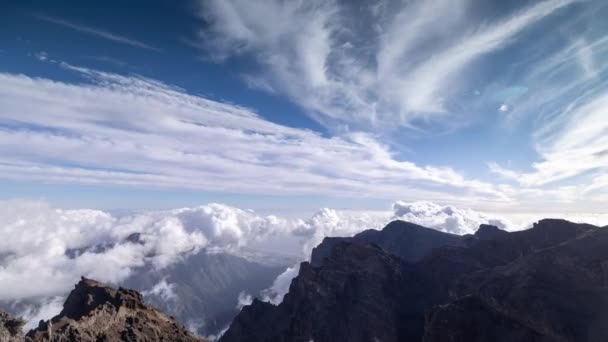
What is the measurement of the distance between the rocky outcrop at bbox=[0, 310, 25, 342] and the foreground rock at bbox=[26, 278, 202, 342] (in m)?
15.0

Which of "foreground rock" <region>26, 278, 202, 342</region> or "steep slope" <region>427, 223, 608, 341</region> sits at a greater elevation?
"steep slope" <region>427, 223, 608, 341</region>

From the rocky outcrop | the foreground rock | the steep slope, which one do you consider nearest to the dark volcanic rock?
the steep slope

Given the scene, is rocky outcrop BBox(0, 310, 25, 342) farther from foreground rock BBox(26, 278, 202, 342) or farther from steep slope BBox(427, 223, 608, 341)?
steep slope BBox(427, 223, 608, 341)

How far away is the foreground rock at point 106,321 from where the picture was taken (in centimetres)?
9869

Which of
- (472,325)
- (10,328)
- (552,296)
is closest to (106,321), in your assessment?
(10,328)

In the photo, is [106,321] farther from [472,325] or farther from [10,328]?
[472,325]

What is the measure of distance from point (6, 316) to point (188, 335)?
6268 centimetres

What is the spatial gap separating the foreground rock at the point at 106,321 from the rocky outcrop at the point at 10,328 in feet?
49.3

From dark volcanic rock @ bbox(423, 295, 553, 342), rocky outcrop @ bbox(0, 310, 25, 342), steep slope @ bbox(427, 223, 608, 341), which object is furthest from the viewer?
dark volcanic rock @ bbox(423, 295, 553, 342)

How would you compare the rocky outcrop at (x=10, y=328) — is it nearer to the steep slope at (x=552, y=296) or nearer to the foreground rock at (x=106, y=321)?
the foreground rock at (x=106, y=321)

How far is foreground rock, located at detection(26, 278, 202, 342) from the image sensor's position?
9869cm

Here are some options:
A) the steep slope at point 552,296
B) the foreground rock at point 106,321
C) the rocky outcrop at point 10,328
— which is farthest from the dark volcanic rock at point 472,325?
the rocky outcrop at point 10,328

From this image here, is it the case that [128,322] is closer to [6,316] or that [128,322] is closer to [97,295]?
[97,295]

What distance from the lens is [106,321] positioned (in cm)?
11288
